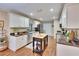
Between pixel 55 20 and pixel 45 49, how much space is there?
47 centimetres

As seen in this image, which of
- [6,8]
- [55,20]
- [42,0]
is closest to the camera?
[42,0]

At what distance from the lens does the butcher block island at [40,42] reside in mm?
1382

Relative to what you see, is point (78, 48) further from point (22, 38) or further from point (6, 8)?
point (6, 8)

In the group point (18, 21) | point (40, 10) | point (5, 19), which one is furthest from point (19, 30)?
point (40, 10)

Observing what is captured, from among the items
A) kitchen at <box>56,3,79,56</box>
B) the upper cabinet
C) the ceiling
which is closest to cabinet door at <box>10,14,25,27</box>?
the upper cabinet

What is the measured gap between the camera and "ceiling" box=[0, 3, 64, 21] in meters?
1.24

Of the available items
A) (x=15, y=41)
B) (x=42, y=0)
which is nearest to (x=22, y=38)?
(x=15, y=41)

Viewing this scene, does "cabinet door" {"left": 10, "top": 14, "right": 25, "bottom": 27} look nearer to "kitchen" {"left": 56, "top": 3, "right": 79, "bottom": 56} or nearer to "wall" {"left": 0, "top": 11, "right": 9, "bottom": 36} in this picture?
"wall" {"left": 0, "top": 11, "right": 9, "bottom": 36}

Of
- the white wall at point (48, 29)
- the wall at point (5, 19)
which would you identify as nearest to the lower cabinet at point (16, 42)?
the wall at point (5, 19)

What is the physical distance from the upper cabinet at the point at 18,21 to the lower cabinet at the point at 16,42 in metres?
0.19

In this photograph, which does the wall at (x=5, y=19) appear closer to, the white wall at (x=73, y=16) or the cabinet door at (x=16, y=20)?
the cabinet door at (x=16, y=20)

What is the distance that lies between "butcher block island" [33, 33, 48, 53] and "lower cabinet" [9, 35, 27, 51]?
187 millimetres

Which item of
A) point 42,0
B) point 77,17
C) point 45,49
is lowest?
point 45,49

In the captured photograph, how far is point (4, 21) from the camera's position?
4.12 ft
